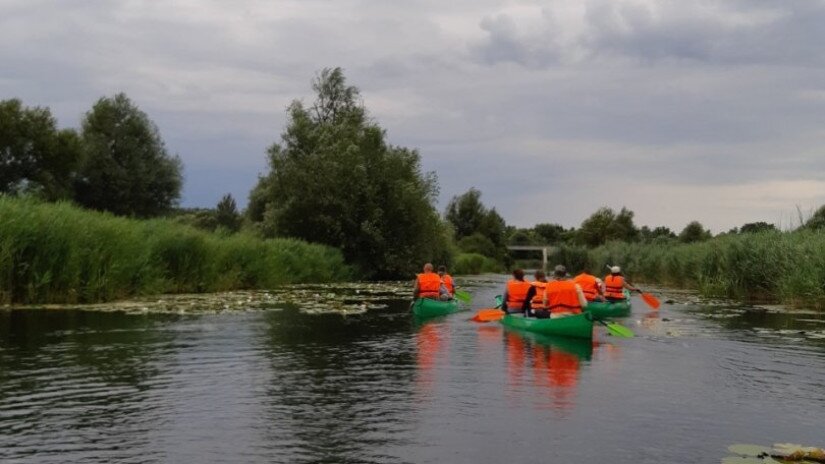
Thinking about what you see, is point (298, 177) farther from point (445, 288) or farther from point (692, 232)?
point (692, 232)

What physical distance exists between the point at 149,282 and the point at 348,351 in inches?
540

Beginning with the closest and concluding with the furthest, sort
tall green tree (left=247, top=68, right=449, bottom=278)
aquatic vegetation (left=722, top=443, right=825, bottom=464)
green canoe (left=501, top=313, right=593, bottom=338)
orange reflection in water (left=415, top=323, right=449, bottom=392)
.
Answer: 1. aquatic vegetation (left=722, top=443, right=825, bottom=464)
2. orange reflection in water (left=415, top=323, right=449, bottom=392)
3. green canoe (left=501, top=313, right=593, bottom=338)
4. tall green tree (left=247, top=68, right=449, bottom=278)

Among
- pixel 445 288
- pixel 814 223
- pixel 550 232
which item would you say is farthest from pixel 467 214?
pixel 445 288

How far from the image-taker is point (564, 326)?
17.5 m

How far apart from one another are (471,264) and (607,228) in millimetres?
24763

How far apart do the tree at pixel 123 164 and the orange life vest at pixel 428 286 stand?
4386 centimetres

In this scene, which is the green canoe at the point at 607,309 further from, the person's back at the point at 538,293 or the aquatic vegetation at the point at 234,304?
the aquatic vegetation at the point at 234,304

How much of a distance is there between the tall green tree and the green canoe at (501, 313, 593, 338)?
32.9 meters

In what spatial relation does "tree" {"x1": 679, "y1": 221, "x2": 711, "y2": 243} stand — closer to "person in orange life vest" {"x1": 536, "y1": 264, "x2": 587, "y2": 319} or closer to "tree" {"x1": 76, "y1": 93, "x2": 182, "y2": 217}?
"tree" {"x1": 76, "y1": 93, "x2": 182, "y2": 217}

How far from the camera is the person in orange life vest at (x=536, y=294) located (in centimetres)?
1977

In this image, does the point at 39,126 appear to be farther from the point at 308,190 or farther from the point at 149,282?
the point at 149,282

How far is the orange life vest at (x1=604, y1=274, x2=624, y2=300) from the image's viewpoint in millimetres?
25562

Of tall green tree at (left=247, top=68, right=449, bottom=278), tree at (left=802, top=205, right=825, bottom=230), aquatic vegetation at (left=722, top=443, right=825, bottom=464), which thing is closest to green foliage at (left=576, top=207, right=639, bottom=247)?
tall green tree at (left=247, top=68, right=449, bottom=278)

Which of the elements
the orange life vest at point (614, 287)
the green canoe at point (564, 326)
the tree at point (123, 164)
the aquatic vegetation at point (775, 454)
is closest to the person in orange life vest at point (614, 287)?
the orange life vest at point (614, 287)
